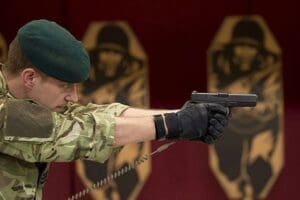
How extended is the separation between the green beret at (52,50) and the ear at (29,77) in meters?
0.02

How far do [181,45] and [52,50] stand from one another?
5.81 feet

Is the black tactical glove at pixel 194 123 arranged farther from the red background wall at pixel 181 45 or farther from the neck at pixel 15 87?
the red background wall at pixel 181 45

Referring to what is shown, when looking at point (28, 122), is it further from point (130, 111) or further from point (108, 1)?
point (108, 1)

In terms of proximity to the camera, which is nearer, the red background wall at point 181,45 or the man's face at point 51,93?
the man's face at point 51,93

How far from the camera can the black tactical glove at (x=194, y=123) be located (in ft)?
4.97

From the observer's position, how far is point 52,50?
1489 mm

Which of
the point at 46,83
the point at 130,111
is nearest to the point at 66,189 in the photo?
the point at 130,111

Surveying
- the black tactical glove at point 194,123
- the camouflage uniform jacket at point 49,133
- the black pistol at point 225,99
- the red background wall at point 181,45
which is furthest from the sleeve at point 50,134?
the red background wall at point 181,45

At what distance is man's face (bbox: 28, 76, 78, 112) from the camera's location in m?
1.53

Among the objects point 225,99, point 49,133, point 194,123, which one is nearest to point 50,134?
point 49,133

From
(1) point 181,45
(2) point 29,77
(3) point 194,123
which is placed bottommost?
(1) point 181,45

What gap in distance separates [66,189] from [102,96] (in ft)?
1.72

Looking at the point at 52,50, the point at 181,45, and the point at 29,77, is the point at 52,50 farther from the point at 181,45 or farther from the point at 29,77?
the point at 181,45

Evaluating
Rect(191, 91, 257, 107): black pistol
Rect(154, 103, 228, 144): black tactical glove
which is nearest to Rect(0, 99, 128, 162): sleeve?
Rect(154, 103, 228, 144): black tactical glove
